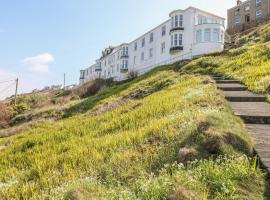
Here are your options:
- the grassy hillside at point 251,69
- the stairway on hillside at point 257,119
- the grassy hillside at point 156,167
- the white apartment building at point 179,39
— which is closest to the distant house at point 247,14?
the white apartment building at point 179,39

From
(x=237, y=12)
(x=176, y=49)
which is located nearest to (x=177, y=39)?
(x=176, y=49)

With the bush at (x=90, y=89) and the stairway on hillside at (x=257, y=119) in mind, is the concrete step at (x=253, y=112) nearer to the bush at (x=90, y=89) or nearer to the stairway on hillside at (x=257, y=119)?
the stairway on hillside at (x=257, y=119)

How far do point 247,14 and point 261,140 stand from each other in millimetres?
69689

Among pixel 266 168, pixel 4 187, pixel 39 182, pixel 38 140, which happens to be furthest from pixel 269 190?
pixel 38 140

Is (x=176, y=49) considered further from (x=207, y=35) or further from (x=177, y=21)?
(x=207, y=35)

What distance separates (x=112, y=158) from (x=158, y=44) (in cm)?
4643

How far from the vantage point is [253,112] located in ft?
24.1

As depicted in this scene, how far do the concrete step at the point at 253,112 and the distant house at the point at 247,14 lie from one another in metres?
54.9

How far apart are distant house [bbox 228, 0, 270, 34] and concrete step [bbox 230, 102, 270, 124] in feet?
180

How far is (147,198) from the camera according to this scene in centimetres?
392

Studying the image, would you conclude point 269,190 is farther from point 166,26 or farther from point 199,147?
point 166,26

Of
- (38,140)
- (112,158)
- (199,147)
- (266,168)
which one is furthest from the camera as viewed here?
(38,140)

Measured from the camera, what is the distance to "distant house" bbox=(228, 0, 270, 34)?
6082cm

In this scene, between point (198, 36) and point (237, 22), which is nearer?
point (198, 36)
